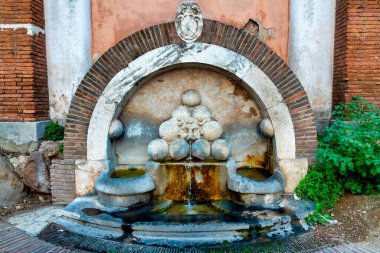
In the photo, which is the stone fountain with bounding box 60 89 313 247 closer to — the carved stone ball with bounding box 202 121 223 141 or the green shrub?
the carved stone ball with bounding box 202 121 223 141

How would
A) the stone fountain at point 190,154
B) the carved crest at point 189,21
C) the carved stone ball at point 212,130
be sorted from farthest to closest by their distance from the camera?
1. the carved stone ball at point 212,130
2. the carved crest at point 189,21
3. the stone fountain at point 190,154

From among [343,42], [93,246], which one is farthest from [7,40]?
[343,42]

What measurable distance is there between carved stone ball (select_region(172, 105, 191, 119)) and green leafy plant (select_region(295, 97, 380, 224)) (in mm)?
2062

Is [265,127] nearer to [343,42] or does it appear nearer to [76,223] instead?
[343,42]

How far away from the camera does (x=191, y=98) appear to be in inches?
200

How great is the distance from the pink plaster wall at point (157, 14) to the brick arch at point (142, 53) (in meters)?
0.99

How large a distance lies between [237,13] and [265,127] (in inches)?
86.3

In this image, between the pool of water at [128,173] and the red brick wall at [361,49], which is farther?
the red brick wall at [361,49]

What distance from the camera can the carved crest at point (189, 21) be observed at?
4.57 meters

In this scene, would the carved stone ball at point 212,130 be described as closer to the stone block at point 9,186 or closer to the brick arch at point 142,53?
the brick arch at point 142,53

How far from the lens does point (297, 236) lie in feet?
12.2

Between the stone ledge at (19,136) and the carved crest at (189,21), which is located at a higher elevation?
the carved crest at (189,21)

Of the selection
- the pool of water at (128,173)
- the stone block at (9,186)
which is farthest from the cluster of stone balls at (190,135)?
the stone block at (9,186)

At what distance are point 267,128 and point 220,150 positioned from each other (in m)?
0.83
